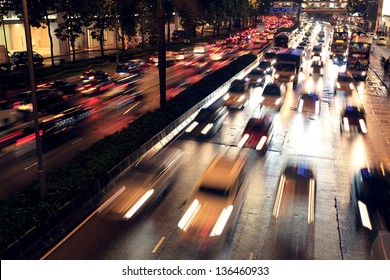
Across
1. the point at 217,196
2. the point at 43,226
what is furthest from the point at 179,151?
the point at 43,226

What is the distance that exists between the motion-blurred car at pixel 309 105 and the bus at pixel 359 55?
20888mm

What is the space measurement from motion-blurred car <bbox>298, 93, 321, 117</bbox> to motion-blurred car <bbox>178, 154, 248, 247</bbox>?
21179 millimetres

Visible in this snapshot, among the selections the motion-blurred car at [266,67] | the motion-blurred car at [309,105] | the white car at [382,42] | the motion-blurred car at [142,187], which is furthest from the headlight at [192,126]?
the white car at [382,42]

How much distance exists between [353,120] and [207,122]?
44.1ft

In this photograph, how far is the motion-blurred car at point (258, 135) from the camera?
98.0 ft

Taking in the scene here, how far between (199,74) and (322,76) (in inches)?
782

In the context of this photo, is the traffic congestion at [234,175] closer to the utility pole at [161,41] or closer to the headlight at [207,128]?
the headlight at [207,128]

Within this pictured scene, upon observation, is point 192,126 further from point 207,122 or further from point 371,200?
point 371,200

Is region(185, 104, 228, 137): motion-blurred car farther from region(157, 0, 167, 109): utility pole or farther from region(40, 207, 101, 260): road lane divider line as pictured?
region(40, 207, 101, 260): road lane divider line

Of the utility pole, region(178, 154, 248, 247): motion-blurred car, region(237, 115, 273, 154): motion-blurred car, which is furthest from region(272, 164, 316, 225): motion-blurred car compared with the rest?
the utility pole

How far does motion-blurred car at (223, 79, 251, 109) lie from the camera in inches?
1697

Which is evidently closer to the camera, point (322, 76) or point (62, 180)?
point (62, 180)
